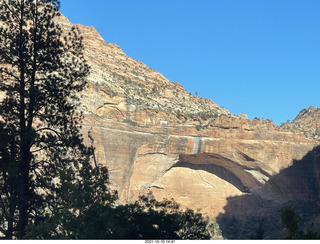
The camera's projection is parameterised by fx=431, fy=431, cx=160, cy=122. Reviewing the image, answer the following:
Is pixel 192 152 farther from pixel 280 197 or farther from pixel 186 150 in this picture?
pixel 280 197

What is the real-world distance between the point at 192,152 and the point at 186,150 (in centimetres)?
93

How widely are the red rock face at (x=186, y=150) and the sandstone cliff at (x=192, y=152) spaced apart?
132 mm

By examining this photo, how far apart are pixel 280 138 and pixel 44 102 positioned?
48.9m

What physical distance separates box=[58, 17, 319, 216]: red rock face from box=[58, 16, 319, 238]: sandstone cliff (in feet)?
0.43

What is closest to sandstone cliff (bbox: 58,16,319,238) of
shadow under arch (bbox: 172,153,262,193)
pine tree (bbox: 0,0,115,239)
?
shadow under arch (bbox: 172,153,262,193)

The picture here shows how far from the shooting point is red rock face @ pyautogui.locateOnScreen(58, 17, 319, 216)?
57688mm

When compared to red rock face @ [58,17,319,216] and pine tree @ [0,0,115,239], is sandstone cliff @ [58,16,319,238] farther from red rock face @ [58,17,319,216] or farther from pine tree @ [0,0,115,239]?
pine tree @ [0,0,115,239]

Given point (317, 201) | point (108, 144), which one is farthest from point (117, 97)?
point (317, 201)

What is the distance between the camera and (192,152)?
202 feet

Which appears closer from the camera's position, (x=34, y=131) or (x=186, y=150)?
(x=34, y=131)

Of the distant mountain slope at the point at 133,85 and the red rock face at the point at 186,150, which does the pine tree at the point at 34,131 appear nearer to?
the red rock face at the point at 186,150

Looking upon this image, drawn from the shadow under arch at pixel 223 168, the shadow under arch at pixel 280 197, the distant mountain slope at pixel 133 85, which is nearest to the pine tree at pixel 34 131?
the distant mountain slope at pixel 133 85

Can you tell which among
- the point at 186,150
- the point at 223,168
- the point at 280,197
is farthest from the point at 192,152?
the point at 280,197

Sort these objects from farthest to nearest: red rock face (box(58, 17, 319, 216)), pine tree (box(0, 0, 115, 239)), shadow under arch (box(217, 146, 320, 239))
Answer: shadow under arch (box(217, 146, 320, 239))
red rock face (box(58, 17, 319, 216))
pine tree (box(0, 0, 115, 239))
